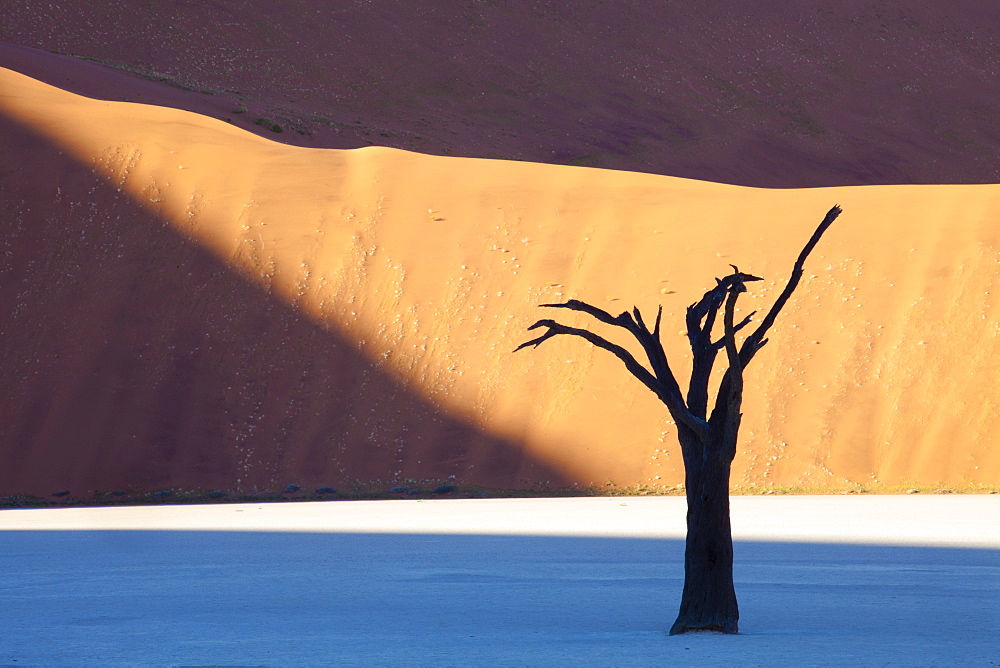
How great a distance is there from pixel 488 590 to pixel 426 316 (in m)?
18.0

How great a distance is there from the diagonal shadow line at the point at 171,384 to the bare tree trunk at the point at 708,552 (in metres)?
15.1

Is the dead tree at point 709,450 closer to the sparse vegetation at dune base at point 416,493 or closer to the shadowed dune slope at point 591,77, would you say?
the sparse vegetation at dune base at point 416,493

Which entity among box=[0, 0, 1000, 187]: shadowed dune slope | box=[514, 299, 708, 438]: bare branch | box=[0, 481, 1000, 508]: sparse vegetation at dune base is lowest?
box=[0, 481, 1000, 508]: sparse vegetation at dune base

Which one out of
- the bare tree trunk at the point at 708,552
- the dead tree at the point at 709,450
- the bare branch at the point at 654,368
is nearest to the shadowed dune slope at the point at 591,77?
the bare branch at the point at 654,368

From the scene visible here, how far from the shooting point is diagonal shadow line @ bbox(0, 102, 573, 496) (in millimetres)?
23344

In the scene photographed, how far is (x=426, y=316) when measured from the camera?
27031mm

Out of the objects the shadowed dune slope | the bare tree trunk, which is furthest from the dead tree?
the shadowed dune slope

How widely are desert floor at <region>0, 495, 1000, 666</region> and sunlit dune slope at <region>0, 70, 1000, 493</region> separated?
6863mm

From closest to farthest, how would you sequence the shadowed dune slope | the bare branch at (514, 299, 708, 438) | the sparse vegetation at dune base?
the bare branch at (514, 299, 708, 438)
the sparse vegetation at dune base
the shadowed dune slope

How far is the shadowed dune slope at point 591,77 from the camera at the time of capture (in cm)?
5062

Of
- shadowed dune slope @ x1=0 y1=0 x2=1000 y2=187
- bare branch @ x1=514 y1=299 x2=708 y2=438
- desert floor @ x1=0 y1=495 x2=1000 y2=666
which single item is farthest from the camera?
shadowed dune slope @ x1=0 y1=0 x2=1000 y2=187

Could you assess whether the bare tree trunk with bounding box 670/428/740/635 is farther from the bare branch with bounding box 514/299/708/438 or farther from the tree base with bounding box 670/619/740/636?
the bare branch with bounding box 514/299/708/438

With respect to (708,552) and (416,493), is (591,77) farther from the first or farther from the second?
(708,552)

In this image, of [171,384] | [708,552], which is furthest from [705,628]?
[171,384]
